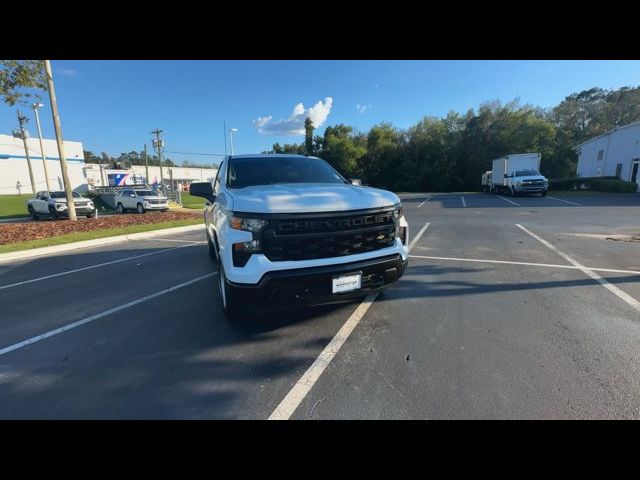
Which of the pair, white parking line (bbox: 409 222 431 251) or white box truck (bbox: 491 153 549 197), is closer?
white parking line (bbox: 409 222 431 251)

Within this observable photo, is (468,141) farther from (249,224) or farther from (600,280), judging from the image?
(249,224)

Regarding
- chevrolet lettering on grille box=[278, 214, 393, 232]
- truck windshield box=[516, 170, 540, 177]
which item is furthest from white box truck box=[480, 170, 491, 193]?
chevrolet lettering on grille box=[278, 214, 393, 232]

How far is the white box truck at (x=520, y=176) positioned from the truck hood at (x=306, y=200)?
2404 cm

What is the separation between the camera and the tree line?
134 ft

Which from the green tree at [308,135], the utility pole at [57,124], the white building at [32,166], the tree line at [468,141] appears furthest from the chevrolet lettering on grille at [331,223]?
the white building at [32,166]

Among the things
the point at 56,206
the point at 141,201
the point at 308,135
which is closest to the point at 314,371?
the point at 56,206

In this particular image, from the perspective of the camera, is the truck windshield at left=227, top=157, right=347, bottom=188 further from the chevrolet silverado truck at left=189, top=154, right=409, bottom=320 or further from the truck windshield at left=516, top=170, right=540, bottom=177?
the truck windshield at left=516, top=170, right=540, bottom=177

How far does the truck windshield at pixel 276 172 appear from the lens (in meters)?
4.26

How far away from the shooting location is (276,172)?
4461 mm
